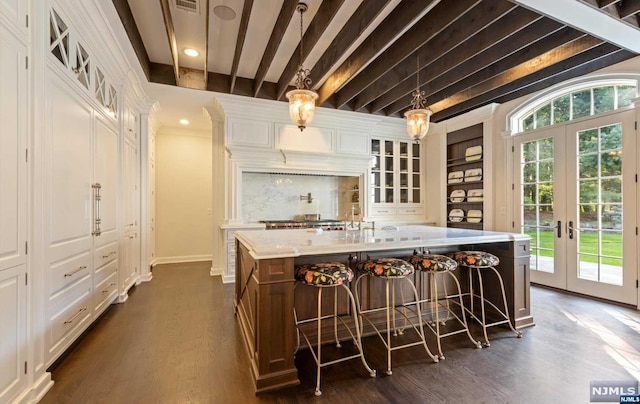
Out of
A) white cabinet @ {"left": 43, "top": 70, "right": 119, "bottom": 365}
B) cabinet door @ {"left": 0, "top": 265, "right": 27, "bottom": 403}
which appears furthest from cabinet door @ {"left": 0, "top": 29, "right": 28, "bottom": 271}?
white cabinet @ {"left": 43, "top": 70, "right": 119, "bottom": 365}

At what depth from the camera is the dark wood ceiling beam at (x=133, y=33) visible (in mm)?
2637

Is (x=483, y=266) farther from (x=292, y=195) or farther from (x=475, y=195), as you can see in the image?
(x=292, y=195)

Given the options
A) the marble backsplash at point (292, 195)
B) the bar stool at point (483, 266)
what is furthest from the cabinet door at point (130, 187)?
the bar stool at point (483, 266)

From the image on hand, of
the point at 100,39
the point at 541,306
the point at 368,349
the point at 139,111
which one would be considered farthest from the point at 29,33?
the point at 541,306

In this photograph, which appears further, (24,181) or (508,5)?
(508,5)

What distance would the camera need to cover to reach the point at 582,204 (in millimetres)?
3738

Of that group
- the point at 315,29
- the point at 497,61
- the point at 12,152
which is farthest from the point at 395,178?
the point at 12,152

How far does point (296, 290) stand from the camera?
234 cm

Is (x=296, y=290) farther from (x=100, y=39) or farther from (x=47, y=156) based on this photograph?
(x=100, y=39)

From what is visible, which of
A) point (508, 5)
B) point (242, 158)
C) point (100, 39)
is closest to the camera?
point (508, 5)

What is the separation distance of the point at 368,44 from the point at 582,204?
3489 mm

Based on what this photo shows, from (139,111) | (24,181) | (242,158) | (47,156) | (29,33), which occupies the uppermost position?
(139,111)

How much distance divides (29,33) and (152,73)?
241 centimetres

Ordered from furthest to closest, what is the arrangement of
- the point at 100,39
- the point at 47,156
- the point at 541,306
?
the point at 541,306 → the point at 100,39 → the point at 47,156
